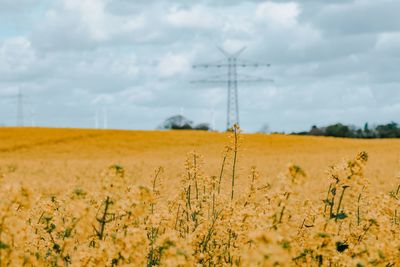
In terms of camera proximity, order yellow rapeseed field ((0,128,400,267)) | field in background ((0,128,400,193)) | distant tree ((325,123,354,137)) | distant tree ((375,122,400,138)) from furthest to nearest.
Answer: distant tree ((325,123,354,137))
distant tree ((375,122,400,138))
field in background ((0,128,400,193))
yellow rapeseed field ((0,128,400,267))

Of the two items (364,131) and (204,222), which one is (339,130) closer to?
(364,131)

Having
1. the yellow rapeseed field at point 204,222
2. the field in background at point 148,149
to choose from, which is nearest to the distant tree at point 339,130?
the field in background at point 148,149

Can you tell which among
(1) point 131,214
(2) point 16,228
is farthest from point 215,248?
(2) point 16,228

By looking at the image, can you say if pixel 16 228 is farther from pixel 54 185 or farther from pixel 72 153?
pixel 72 153

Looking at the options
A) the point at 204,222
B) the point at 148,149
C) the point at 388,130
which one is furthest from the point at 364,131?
the point at 204,222

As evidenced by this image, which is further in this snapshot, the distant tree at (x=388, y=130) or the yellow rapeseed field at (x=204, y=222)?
the distant tree at (x=388, y=130)

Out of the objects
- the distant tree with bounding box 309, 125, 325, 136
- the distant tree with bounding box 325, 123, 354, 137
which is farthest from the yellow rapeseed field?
the distant tree with bounding box 309, 125, 325, 136

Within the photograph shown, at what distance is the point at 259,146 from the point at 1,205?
46.0 m

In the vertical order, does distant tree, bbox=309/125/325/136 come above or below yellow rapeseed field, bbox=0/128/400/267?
above

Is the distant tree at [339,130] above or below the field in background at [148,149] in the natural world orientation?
above

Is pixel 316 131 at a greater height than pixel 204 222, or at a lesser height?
greater

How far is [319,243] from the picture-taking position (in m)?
4.64

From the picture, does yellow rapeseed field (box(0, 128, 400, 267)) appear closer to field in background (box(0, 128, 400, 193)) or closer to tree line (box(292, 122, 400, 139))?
field in background (box(0, 128, 400, 193))

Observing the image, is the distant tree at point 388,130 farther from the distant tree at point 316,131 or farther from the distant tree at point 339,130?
the distant tree at point 316,131
